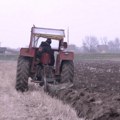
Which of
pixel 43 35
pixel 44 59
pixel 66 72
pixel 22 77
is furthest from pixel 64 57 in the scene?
pixel 22 77

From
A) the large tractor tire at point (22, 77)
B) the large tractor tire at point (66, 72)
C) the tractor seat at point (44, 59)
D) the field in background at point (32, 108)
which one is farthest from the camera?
the tractor seat at point (44, 59)

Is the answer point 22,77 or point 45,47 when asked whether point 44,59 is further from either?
Answer: point 22,77

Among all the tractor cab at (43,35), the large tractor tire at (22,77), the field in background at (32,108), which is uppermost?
the tractor cab at (43,35)

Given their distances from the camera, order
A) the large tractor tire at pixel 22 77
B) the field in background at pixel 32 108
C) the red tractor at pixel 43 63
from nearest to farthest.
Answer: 1. the field in background at pixel 32 108
2. the large tractor tire at pixel 22 77
3. the red tractor at pixel 43 63

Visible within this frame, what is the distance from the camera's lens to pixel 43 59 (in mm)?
14398

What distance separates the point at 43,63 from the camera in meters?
14.4

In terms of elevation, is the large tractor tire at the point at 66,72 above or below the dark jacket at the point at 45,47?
below

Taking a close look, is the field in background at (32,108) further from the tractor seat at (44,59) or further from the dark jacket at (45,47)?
the dark jacket at (45,47)

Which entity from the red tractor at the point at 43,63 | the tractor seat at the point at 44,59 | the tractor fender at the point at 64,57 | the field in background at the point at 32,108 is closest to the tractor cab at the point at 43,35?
the red tractor at the point at 43,63

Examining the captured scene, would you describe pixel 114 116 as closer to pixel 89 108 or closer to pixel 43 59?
pixel 89 108

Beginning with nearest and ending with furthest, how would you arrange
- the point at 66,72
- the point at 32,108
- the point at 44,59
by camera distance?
the point at 32,108, the point at 66,72, the point at 44,59

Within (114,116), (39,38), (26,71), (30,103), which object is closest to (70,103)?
(30,103)

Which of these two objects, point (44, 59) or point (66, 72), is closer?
point (66, 72)

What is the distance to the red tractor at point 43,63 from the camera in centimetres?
1374
